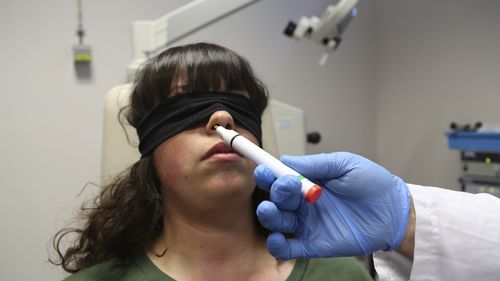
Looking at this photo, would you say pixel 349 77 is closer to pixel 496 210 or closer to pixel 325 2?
pixel 325 2

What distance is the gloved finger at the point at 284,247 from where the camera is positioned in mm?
787

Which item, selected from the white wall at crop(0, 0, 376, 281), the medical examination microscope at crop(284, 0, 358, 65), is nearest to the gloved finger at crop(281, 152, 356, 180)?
the medical examination microscope at crop(284, 0, 358, 65)

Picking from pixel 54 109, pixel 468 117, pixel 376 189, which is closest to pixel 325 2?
pixel 468 117

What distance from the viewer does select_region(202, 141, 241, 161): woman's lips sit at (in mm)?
922

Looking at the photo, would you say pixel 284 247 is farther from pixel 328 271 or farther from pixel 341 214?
pixel 328 271

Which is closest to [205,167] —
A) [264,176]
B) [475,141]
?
[264,176]

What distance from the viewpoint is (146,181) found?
112 cm

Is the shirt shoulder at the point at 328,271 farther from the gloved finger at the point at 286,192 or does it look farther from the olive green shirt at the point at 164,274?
the gloved finger at the point at 286,192

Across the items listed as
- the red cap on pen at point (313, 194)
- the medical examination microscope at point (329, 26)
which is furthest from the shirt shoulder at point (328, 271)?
the medical examination microscope at point (329, 26)

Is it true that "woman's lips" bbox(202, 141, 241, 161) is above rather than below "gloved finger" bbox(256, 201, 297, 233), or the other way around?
above

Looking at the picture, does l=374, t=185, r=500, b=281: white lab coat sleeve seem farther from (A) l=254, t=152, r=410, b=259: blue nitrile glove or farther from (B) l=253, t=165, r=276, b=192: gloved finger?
(B) l=253, t=165, r=276, b=192: gloved finger

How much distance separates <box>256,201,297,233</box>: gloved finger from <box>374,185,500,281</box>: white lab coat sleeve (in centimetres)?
28

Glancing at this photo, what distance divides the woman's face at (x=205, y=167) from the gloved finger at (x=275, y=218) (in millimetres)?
180

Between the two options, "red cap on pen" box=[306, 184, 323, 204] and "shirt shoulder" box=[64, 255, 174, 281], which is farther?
"shirt shoulder" box=[64, 255, 174, 281]
